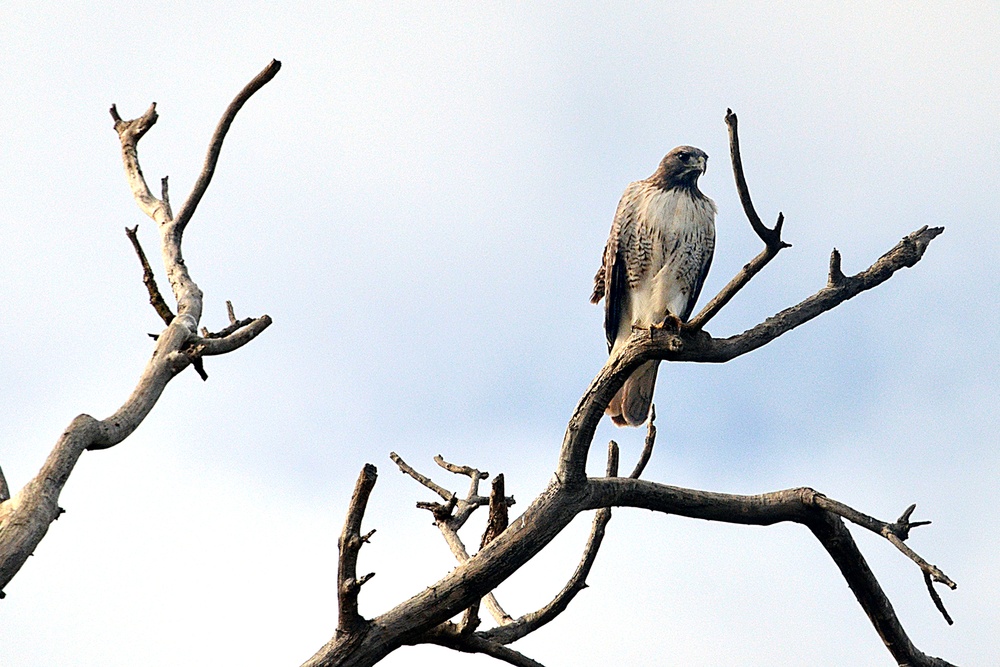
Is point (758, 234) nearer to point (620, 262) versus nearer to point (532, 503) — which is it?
point (532, 503)

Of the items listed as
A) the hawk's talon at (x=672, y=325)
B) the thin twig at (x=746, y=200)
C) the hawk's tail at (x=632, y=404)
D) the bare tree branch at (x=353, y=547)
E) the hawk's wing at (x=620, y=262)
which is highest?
the hawk's wing at (x=620, y=262)

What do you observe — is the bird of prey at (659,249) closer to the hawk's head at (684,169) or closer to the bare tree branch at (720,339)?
the hawk's head at (684,169)

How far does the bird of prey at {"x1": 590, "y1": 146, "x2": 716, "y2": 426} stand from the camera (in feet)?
21.6

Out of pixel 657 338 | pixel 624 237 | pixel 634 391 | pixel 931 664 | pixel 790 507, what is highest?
pixel 624 237

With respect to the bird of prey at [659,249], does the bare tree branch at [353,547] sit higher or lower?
lower

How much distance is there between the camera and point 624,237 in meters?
6.72

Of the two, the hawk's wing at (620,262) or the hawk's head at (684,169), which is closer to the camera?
the hawk's wing at (620,262)

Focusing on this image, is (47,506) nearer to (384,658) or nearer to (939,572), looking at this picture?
(384,658)

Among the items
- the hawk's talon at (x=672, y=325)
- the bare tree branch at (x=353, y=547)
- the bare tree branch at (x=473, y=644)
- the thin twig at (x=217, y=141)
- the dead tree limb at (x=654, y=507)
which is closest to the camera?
the bare tree branch at (x=353, y=547)

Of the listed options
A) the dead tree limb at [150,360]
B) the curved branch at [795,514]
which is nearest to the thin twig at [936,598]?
the curved branch at [795,514]

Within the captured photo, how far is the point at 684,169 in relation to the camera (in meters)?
6.82

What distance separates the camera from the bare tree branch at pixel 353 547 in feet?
11.1

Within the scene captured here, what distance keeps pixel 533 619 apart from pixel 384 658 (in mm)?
857

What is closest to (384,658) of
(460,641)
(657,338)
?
(460,641)
